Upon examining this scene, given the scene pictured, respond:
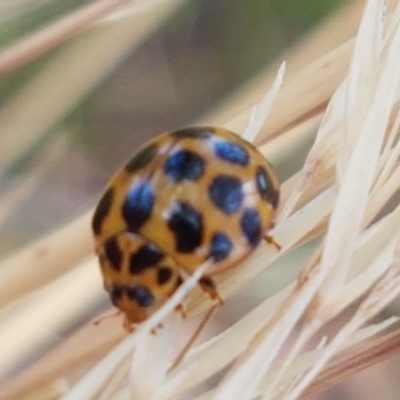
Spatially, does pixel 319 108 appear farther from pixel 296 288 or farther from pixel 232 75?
pixel 232 75

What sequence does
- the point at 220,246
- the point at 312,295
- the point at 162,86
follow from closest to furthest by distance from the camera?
the point at 312,295, the point at 220,246, the point at 162,86

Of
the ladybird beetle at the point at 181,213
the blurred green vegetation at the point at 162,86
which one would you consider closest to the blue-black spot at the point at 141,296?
the ladybird beetle at the point at 181,213

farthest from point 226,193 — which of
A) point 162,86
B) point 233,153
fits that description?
point 162,86

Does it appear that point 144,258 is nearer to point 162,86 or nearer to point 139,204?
point 139,204

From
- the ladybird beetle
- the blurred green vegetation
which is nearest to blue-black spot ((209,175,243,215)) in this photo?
the ladybird beetle

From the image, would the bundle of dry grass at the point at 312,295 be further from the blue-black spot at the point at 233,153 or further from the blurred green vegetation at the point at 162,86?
the blurred green vegetation at the point at 162,86

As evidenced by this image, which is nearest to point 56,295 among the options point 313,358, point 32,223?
point 313,358

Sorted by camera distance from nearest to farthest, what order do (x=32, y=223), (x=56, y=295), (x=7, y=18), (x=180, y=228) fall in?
(x=180, y=228), (x=56, y=295), (x=7, y=18), (x=32, y=223)
